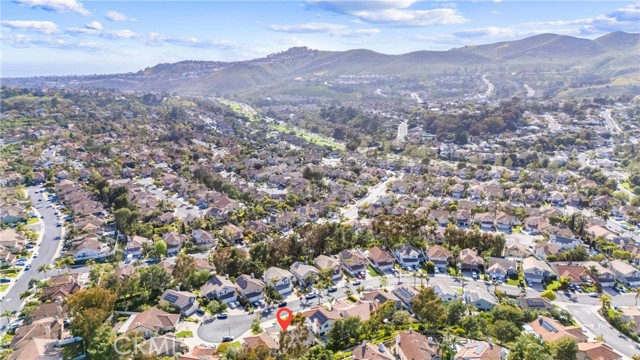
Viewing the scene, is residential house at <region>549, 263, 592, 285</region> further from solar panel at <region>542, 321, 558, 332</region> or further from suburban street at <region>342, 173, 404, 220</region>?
suburban street at <region>342, 173, 404, 220</region>

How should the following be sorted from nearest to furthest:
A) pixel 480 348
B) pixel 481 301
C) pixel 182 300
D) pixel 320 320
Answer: pixel 480 348
pixel 320 320
pixel 182 300
pixel 481 301

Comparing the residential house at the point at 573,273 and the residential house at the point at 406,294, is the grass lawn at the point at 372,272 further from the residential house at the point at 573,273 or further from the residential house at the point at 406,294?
the residential house at the point at 573,273

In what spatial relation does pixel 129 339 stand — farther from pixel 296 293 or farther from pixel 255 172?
pixel 255 172

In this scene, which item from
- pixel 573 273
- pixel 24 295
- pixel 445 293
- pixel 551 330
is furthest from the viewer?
pixel 573 273

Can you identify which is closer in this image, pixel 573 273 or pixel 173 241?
pixel 573 273

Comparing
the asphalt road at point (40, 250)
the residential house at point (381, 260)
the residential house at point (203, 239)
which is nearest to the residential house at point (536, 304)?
the residential house at point (381, 260)

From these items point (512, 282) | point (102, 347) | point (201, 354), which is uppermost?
point (102, 347)

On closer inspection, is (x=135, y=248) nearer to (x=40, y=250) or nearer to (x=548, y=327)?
(x=40, y=250)

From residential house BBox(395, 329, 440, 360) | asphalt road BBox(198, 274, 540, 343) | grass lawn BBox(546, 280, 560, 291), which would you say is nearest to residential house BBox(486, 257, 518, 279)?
asphalt road BBox(198, 274, 540, 343)

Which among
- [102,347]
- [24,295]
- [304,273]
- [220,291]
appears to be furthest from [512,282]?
[24,295]
